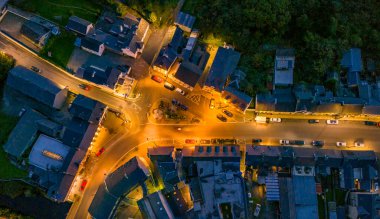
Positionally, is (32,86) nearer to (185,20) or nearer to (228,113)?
(185,20)

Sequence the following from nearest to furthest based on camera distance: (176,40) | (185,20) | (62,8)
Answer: (176,40)
(185,20)
(62,8)

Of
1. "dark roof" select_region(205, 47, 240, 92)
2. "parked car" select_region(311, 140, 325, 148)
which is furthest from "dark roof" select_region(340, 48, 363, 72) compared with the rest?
"dark roof" select_region(205, 47, 240, 92)

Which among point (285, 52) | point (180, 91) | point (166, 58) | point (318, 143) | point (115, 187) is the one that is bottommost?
point (115, 187)

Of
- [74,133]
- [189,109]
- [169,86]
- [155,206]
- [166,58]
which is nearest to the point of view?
[155,206]

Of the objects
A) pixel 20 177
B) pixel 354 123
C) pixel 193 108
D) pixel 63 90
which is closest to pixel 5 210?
pixel 20 177

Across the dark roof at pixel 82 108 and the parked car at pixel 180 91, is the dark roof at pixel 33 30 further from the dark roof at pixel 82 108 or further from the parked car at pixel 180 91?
the parked car at pixel 180 91

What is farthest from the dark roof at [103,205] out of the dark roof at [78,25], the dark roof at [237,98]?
the dark roof at [78,25]

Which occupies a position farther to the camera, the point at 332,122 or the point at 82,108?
the point at 332,122

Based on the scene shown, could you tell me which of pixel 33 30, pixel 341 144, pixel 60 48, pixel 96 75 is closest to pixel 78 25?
pixel 60 48

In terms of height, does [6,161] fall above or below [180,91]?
below
